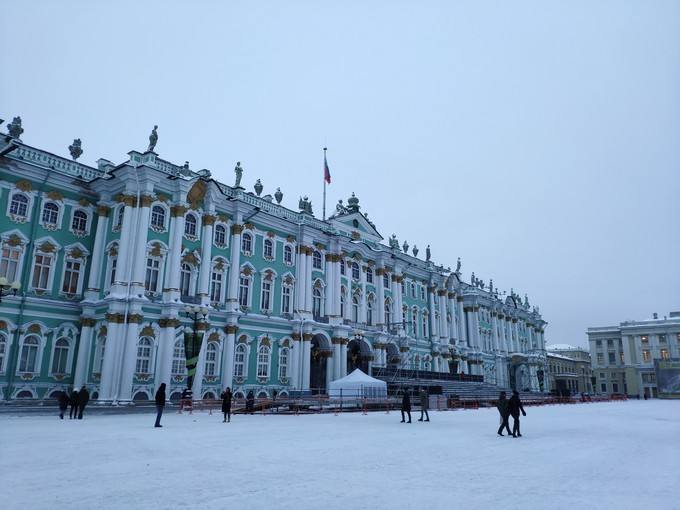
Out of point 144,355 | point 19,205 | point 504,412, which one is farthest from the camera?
point 144,355

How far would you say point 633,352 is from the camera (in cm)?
10512

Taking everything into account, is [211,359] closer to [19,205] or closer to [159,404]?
[19,205]

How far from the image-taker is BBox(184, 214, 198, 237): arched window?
116 feet

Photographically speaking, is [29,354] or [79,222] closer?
[29,354]

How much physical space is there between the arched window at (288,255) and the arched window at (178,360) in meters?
12.0

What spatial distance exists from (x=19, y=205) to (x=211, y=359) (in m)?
15.7

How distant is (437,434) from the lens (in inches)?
664

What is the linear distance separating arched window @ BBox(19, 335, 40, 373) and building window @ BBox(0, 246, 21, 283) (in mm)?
3710

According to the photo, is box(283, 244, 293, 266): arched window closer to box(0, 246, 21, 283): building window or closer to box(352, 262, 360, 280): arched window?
box(352, 262, 360, 280): arched window

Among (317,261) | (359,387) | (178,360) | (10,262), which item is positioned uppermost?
(317,261)

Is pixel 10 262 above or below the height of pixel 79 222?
below

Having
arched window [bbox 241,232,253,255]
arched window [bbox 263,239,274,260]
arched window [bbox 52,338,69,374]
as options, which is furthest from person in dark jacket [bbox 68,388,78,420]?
arched window [bbox 263,239,274,260]

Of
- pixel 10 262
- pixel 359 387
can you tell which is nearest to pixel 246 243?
pixel 359 387

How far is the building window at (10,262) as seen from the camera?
94.3ft
